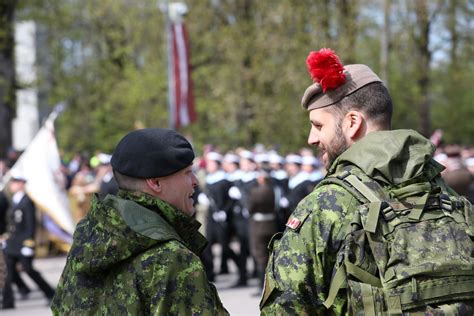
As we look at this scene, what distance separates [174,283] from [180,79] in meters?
14.9

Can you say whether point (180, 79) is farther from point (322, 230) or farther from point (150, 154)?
point (322, 230)

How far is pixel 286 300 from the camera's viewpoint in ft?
10.3

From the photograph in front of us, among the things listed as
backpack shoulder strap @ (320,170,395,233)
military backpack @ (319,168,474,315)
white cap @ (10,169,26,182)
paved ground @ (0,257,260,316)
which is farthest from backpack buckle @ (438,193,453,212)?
white cap @ (10,169,26,182)

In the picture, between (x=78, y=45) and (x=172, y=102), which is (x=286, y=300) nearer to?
(x=172, y=102)

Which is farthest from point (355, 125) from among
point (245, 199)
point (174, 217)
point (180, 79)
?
point (180, 79)

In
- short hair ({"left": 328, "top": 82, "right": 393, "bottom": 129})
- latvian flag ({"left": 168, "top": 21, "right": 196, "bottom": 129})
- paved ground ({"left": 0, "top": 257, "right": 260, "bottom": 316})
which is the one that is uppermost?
latvian flag ({"left": 168, "top": 21, "right": 196, "bottom": 129})

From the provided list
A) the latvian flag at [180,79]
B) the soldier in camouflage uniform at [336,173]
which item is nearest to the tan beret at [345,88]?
the soldier in camouflage uniform at [336,173]

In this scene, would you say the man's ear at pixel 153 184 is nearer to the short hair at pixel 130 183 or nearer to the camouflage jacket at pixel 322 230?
the short hair at pixel 130 183

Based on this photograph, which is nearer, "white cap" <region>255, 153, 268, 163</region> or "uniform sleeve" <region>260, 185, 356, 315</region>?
"uniform sleeve" <region>260, 185, 356, 315</region>

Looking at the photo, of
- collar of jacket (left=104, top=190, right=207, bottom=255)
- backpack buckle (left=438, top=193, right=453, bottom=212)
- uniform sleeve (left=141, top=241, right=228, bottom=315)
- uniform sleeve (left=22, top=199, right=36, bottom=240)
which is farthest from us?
uniform sleeve (left=22, top=199, right=36, bottom=240)

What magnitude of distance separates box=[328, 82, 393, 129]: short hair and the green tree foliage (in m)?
18.4

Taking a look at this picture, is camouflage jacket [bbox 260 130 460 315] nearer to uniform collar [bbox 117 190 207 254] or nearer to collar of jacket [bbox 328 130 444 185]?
collar of jacket [bbox 328 130 444 185]

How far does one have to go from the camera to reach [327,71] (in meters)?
3.38

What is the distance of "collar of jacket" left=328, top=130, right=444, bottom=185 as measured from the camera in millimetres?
3230
